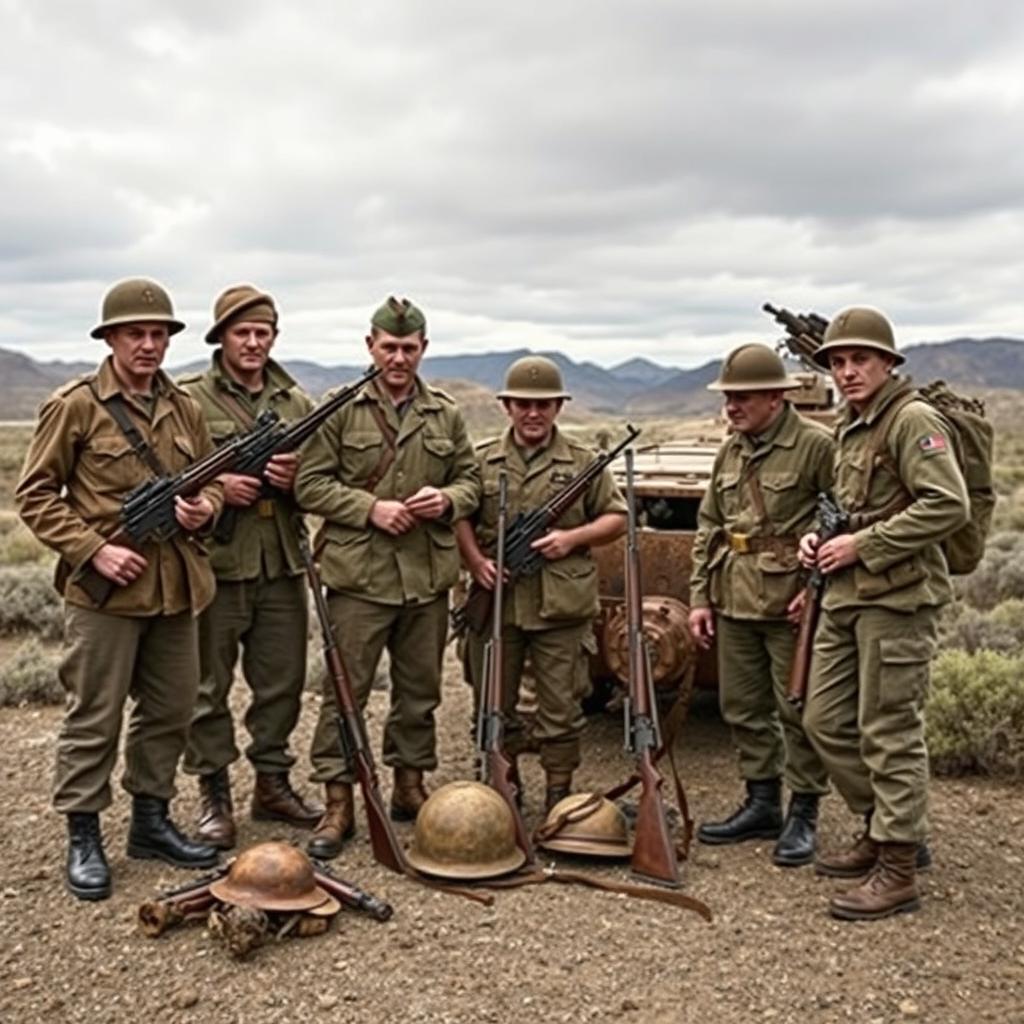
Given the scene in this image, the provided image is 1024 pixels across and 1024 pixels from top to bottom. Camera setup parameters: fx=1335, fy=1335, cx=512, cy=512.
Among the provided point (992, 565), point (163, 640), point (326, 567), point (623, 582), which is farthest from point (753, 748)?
point (992, 565)

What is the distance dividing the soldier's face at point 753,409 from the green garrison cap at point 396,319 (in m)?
1.41

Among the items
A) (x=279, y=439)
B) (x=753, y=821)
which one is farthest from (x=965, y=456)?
(x=279, y=439)

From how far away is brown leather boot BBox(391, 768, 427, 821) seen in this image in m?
6.17

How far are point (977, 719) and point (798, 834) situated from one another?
2.05 meters

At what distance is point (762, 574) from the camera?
19.1ft

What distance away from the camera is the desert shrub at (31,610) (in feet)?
38.3

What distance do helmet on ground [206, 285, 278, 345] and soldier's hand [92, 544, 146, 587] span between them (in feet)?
3.81

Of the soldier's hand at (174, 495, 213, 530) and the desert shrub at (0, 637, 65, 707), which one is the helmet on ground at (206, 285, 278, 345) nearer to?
the soldier's hand at (174, 495, 213, 530)

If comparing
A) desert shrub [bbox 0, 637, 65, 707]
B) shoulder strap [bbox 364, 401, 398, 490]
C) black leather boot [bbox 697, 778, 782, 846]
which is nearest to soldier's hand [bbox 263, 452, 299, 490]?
shoulder strap [bbox 364, 401, 398, 490]

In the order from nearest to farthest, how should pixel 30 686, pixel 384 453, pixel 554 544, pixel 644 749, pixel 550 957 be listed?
pixel 550 957 → pixel 644 749 → pixel 384 453 → pixel 554 544 → pixel 30 686

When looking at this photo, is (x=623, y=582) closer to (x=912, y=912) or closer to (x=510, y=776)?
(x=510, y=776)

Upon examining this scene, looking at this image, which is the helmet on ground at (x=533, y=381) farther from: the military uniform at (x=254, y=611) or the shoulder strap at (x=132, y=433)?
the shoulder strap at (x=132, y=433)

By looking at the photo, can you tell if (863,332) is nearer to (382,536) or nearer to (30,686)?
(382,536)

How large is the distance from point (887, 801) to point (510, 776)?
1.62m
